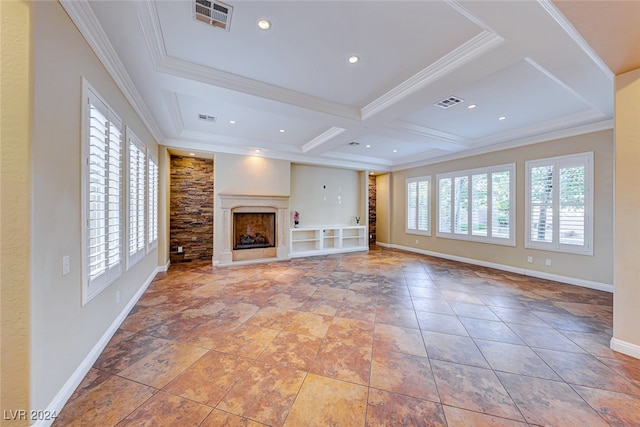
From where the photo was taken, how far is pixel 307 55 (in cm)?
260

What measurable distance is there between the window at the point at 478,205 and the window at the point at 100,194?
7.01 m

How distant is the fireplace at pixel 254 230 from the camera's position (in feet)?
20.8

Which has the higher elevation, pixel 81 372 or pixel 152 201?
pixel 152 201

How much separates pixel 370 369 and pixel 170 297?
3.22m

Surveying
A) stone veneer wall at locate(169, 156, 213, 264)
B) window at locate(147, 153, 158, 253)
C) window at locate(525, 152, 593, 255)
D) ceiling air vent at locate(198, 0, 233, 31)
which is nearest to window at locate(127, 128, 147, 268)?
window at locate(147, 153, 158, 253)

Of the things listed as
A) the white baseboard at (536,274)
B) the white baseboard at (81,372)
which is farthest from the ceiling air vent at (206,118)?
the white baseboard at (536,274)

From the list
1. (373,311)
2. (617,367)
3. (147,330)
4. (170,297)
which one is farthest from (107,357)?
(617,367)

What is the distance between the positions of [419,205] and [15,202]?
790 centimetres

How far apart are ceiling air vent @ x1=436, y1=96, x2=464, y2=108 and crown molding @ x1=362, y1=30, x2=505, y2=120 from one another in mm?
876

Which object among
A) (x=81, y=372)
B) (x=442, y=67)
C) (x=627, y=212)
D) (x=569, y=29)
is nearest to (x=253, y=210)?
(x=81, y=372)

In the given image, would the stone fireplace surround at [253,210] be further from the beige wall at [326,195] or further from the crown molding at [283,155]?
the crown molding at [283,155]

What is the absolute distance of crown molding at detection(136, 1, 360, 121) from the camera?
82.7 inches

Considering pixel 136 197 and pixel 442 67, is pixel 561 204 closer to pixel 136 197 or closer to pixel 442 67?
pixel 442 67

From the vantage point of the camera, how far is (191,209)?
6113 mm
